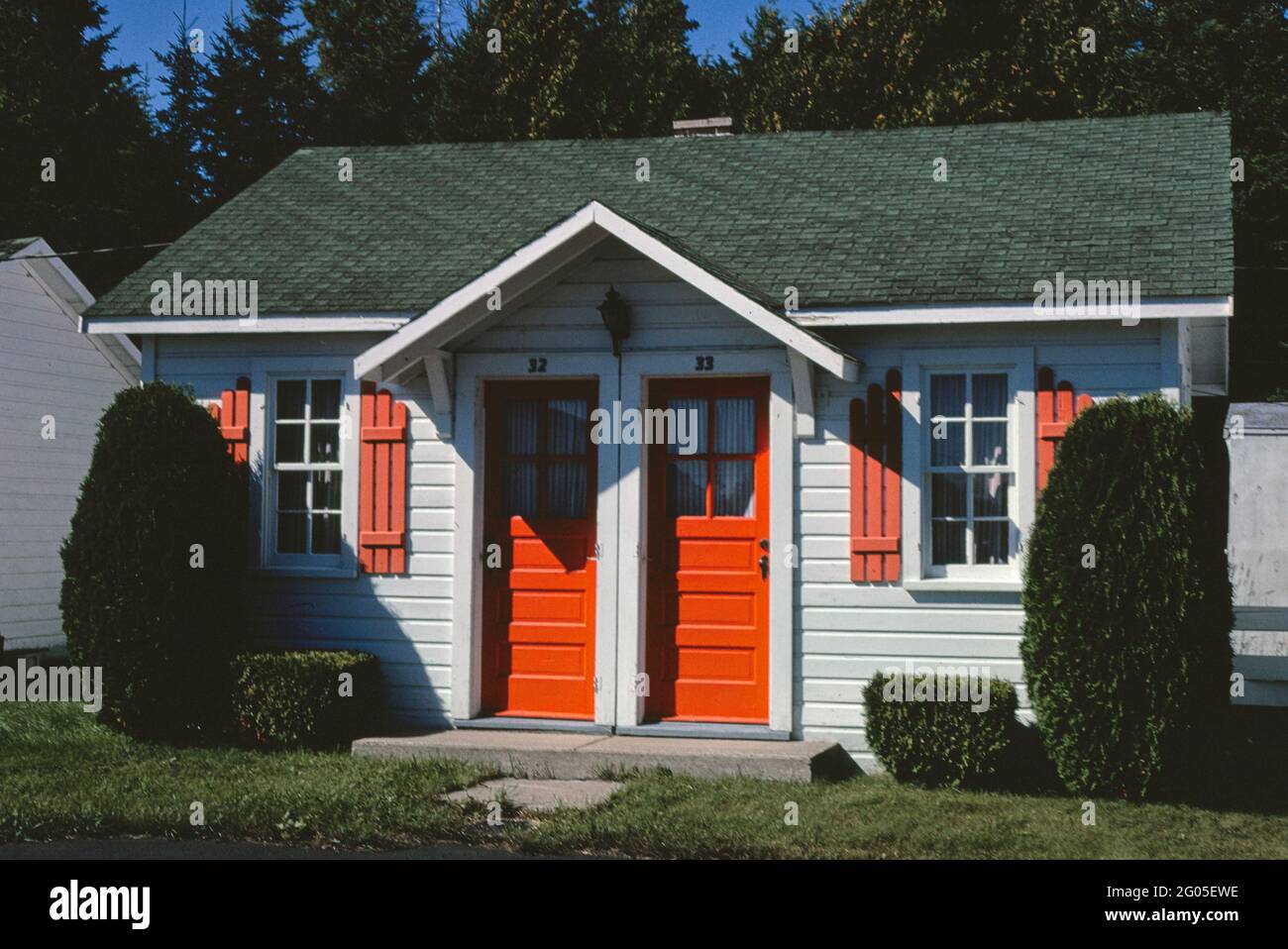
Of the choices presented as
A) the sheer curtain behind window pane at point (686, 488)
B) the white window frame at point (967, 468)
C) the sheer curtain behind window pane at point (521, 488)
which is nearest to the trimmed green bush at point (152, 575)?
the sheer curtain behind window pane at point (521, 488)

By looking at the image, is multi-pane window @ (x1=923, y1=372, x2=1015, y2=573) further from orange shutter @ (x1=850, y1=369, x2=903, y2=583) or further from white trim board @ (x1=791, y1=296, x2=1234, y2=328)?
white trim board @ (x1=791, y1=296, x2=1234, y2=328)

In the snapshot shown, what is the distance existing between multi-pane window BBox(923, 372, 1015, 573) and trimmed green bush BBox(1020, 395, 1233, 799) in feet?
3.59

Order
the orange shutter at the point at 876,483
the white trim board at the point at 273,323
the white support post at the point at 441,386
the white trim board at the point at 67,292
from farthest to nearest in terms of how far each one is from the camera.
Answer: the white trim board at the point at 67,292 → the white trim board at the point at 273,323 → the white support post at the point at 441,386 → the orange shutter at the point at 876,483

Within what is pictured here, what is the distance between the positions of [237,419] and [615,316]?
10.9ft

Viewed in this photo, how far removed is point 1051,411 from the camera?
10289 millimetres

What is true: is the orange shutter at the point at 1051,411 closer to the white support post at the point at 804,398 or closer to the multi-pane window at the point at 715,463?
the white support post at the point at 804,398

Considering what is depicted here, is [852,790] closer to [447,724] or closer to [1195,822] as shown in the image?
[1195,822]

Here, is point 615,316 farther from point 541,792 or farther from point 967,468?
point 541,792

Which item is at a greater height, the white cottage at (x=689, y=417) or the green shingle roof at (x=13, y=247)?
the green shingle roof at (x=13, y=247)

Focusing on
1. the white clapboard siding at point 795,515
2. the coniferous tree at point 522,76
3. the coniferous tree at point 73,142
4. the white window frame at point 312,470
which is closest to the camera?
the white clapboard siding at point 795,515

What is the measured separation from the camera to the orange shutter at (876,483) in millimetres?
10461

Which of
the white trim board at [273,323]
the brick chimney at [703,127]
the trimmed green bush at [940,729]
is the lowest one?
the trimmed green bush at [940,729]

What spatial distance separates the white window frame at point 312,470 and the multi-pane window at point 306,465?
23 mm
